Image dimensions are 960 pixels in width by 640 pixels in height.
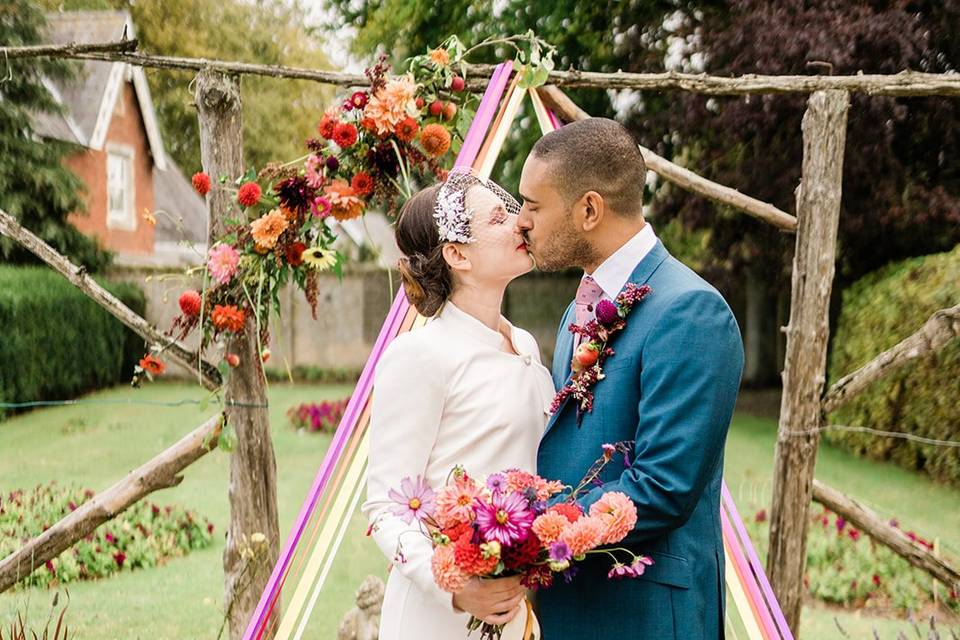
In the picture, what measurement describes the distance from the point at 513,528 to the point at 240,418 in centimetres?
233

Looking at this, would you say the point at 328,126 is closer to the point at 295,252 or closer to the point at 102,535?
the point at 295,252

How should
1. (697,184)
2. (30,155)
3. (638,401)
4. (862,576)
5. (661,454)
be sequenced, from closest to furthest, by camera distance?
(661,454), (638,401), (697,184), (862,576), (30,155)

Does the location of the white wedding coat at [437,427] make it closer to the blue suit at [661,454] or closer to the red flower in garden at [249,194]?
the blue suit at [661,454]

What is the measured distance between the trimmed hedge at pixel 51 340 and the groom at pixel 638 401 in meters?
9.87

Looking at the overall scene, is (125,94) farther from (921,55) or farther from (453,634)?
(453,634)

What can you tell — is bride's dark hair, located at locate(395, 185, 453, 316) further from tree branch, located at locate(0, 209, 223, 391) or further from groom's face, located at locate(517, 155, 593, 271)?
tree branch, located at locate(0, 209, 223, 391)

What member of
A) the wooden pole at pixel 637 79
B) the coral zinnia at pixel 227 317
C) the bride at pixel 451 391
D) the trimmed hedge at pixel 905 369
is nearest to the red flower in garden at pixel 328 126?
the wooden pole at pixel 637 79

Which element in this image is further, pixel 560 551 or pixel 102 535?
pixel 102 535

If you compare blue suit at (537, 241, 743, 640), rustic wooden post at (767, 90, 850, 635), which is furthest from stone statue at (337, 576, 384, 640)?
blue suit at (537, 241, 743, 640)

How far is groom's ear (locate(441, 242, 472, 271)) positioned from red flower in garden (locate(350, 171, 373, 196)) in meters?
1.34

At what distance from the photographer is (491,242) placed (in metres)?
2.26

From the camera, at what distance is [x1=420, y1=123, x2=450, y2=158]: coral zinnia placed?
139 inches

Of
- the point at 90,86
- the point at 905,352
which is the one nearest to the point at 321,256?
the point at 905,352

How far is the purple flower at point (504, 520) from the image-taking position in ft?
5.55
